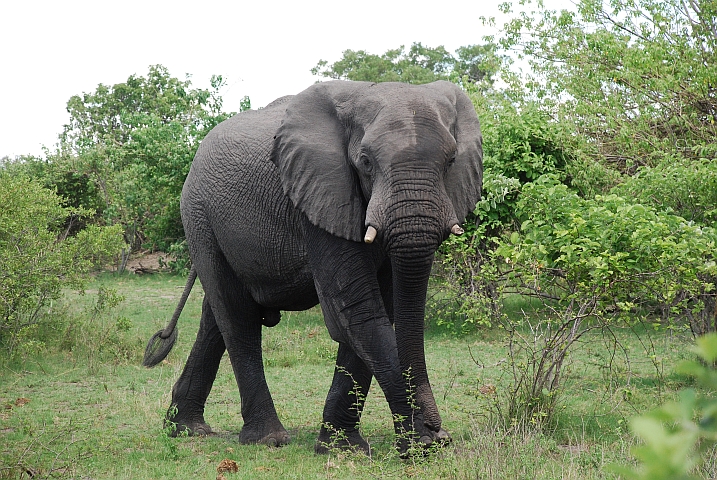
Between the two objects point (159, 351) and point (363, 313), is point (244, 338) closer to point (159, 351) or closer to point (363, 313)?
point (363, 313)

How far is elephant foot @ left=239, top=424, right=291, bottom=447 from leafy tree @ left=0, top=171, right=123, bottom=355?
444 centimetres

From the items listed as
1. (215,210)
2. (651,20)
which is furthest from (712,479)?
(651,20)

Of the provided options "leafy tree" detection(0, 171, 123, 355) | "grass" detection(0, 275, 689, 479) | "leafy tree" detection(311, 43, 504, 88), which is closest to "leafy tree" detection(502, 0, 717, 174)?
"grass" detection(0, 275, 689, 479)

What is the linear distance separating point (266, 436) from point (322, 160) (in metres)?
2.53

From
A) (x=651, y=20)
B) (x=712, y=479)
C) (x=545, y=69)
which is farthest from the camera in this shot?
(x=545, y=69)

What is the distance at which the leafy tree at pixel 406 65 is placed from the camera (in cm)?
4872

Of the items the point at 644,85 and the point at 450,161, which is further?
the point at 644,85

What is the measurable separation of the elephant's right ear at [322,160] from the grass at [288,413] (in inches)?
67.4

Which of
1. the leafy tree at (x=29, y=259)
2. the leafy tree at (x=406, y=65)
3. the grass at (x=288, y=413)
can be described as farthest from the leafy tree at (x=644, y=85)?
the leafy tree at (x=406, y=65)

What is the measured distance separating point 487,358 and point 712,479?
7302 mm

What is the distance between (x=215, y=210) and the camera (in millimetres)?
7676

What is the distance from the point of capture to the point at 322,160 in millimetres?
6410

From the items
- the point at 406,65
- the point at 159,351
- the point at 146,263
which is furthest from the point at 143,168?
the point at 406,65

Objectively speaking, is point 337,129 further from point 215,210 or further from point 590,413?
point 590,413
